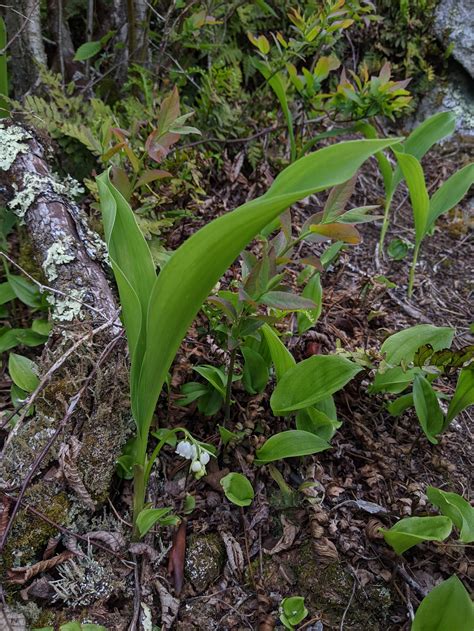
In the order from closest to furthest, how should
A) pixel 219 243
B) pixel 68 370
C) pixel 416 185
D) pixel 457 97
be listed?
pixel 219 243, pixel 68 370, pixel 416 185, pixel 457 97

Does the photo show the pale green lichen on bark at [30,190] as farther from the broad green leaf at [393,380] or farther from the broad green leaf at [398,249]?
the broad green leaf at [398,249]

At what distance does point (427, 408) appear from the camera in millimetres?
1427

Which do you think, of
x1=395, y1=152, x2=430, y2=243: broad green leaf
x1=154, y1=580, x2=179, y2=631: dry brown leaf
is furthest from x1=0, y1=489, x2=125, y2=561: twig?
x1=395, y1=152, x2=430, y2=243: broad green leaf

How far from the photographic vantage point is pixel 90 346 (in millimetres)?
1321

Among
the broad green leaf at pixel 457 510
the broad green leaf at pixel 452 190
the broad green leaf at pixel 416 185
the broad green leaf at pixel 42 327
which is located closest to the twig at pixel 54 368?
the broad green leaf at pixel 42 327

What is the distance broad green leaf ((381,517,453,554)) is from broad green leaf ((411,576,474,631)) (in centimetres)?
9

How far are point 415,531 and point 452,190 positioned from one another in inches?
56.3

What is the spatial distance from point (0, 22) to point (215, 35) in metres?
1.16

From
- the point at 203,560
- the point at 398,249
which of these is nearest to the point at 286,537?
the point at 203,560

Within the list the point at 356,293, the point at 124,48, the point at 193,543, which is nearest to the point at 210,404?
the point at 193,543

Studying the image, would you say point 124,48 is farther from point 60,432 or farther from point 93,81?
point 60,432

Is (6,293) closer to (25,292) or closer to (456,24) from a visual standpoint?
(25,292)

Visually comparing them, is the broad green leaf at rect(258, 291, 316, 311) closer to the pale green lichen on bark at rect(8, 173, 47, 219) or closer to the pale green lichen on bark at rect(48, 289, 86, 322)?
the pale green lichen on bark at rect(48, 289, 86, 322)

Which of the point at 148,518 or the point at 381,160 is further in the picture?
the point at 381,160
